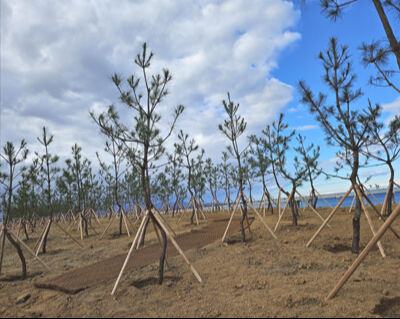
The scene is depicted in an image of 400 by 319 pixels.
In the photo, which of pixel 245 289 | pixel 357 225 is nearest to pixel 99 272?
pixel 245 289

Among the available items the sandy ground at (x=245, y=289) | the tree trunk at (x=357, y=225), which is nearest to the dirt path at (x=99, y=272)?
the sandy ground at (x=245, y=289)

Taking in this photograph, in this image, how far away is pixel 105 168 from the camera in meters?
18.0

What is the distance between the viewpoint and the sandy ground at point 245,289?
11.7ft

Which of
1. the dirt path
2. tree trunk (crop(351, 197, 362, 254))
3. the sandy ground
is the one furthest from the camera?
tree trunk (crop(351, 197, 362, 254))

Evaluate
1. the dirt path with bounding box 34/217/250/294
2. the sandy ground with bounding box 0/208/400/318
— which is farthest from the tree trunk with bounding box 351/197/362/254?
the dirt path with bounding box 34/217/250/294

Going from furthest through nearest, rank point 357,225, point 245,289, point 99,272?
point 99,272, point 357,225, point 245,289

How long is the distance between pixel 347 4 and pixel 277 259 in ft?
18.1

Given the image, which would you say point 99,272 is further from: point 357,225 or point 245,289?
point 357,225

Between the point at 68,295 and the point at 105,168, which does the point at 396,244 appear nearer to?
the point at 68,295

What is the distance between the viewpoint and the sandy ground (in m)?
3.57

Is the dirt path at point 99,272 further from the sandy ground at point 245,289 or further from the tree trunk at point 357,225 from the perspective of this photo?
the tree trunk at point 357,225

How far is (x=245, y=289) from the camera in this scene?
443 centimetres

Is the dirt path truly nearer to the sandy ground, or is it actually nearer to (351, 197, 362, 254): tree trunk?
the sandy ground

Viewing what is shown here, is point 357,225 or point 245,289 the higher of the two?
point 357,225
